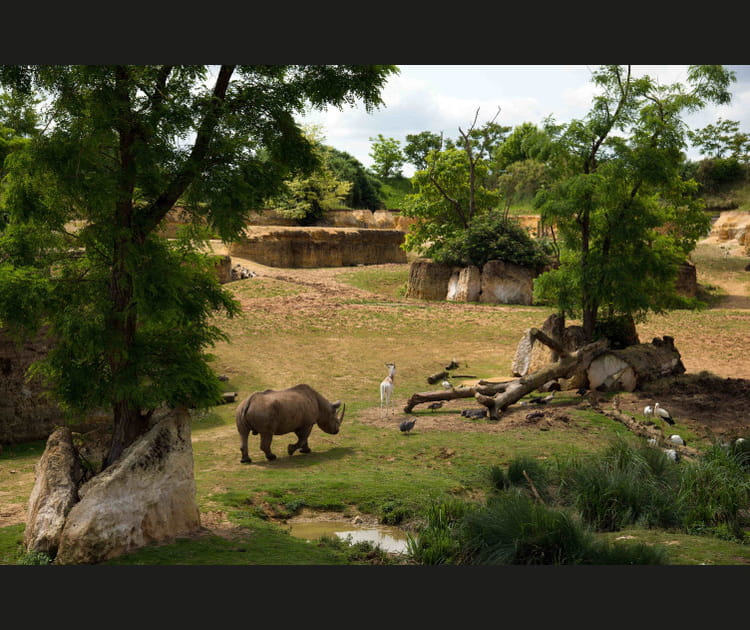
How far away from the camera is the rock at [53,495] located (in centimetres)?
751

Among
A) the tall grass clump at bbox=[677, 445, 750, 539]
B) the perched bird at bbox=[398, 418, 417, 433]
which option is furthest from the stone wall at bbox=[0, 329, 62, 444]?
the tall grass clump at bbox=[677, 445, 750, 539]

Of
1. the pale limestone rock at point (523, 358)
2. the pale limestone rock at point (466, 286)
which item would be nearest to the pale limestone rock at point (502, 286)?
the pale limestone rock at point (466, 286)

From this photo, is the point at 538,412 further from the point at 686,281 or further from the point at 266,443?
the point at 686,281

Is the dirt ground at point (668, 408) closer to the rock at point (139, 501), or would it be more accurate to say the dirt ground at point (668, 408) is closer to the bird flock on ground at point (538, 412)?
the bird flock on ground at point (538, 412)

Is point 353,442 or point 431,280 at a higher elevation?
point 431,280

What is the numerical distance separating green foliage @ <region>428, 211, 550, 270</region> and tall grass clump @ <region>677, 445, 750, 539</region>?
73.3 ft

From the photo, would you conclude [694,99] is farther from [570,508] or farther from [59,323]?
[59,323]

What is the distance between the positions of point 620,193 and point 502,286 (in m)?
14.2

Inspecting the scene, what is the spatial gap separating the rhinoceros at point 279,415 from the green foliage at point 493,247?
68.0 ft

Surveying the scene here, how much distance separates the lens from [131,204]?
8359 millimetres

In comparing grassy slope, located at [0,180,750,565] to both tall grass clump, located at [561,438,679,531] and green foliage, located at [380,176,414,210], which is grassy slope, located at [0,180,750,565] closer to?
tall grass clump, located at [561,438,679,531]

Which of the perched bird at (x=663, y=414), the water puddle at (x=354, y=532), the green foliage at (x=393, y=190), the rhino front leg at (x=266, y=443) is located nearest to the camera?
the water puddle at (x=354, y=532)

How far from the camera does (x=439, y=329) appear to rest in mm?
25391

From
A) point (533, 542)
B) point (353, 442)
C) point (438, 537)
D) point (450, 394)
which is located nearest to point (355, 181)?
point (450, 394)
